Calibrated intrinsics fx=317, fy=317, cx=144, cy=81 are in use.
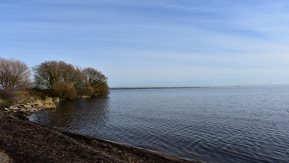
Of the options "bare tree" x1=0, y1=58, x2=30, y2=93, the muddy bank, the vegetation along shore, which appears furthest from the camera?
"bare tree" x1=0, y1=58, x2=30, y2=93

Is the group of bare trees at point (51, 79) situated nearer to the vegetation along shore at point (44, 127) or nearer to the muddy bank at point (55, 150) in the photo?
the vegetation along shore at point (44, 127)

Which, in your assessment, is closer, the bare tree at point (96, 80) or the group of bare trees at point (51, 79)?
the group of bare trees at point (51, 79)

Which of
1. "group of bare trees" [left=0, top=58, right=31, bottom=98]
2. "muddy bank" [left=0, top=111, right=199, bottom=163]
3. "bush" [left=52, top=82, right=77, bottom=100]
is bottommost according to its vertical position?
"muddy bank" [left=0, top=111, right=199, bottom=163]

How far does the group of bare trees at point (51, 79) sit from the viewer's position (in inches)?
2430

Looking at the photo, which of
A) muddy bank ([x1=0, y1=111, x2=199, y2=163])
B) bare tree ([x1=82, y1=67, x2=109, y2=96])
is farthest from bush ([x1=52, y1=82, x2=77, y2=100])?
muddy bank ([x1=0, y1=111, x2=199, y2=163])

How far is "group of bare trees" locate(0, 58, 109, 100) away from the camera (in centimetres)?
6172

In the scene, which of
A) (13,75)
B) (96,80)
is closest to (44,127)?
(13,75)

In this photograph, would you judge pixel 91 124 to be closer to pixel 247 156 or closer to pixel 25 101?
pixel 247 156

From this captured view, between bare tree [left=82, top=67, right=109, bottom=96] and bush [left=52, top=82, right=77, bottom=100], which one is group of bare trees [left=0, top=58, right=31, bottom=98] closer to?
bush [left=52, top=82, right=77, bottom=100]

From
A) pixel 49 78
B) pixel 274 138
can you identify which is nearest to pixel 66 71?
pixel 49 78

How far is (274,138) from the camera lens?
2442 centimetres

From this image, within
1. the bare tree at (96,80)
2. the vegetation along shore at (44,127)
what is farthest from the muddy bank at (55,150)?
the bare tree at (96,80)

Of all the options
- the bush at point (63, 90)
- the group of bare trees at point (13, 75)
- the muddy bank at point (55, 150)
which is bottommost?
the muddy bank at point (55, 150)

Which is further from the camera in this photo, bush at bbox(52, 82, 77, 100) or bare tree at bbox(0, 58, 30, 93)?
bush at bbox(52, 82, 77, 100)
